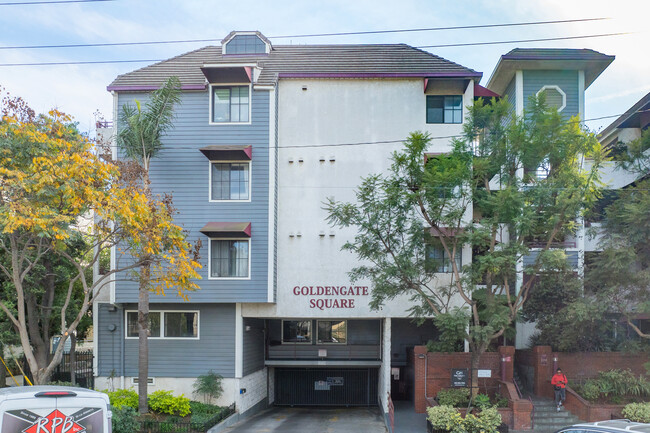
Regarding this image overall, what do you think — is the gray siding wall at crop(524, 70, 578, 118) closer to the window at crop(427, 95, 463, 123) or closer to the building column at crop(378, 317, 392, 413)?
the window at crop(427, 95, 463, 123)

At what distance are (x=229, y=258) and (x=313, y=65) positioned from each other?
8.85 metres

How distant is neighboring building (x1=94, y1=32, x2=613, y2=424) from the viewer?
74.4 ft

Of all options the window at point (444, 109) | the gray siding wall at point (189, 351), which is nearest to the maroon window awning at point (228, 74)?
the window at point (444, 109)

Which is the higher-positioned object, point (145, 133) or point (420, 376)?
point (145, 133)

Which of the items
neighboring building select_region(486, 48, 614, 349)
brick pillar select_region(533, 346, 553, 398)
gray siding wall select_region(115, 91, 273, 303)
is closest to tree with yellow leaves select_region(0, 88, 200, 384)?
gray siding wall select_region(115, 91, 273, 303)

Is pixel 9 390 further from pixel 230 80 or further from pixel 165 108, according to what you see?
pixel 230 80

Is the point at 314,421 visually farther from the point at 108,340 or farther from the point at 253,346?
the point at 108,340

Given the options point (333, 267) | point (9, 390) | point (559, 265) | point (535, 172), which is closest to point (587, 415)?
point (559, 265)

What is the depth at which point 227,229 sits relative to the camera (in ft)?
72.2

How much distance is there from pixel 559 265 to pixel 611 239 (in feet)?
10.1

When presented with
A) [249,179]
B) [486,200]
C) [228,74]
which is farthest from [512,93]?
[228,74]

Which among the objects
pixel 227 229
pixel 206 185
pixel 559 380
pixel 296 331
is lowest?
pixel 559 380

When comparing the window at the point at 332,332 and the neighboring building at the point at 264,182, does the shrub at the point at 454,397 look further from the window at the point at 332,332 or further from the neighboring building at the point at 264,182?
the window at the point at 332,332

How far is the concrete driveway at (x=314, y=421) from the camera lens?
825 inches
